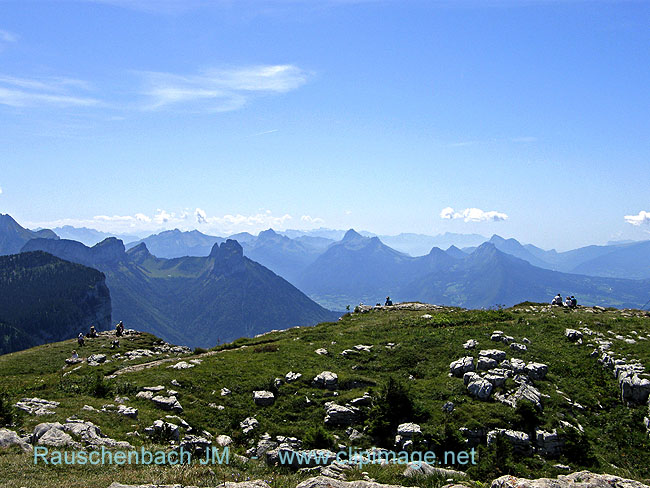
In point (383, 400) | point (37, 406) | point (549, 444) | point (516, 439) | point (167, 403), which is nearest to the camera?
point (516, 439)

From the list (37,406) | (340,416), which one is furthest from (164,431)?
(340,416)

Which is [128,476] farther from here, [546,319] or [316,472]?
[546,319]

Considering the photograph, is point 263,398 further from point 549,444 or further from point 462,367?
point 549,444

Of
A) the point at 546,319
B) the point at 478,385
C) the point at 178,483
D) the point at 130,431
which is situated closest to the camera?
the point at 178,483

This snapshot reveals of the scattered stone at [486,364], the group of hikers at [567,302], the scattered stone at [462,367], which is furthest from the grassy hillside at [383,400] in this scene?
the group of hikers at [567,302]

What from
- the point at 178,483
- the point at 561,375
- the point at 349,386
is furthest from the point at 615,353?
the point at 178,483

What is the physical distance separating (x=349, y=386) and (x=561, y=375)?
→ 735 inches

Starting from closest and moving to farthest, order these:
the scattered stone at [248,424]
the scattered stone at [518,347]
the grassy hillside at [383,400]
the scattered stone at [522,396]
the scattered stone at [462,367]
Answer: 1. the grassy hillside at [383,400]
2. the scattered stone at [248,424]
3. the scattered stone at [522,396]
4. the scattered stone at [462,367]
5. the scattered stone at [518,347]

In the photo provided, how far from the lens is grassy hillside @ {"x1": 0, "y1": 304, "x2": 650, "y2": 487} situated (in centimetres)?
1995

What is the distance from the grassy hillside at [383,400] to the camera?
65.5 feet

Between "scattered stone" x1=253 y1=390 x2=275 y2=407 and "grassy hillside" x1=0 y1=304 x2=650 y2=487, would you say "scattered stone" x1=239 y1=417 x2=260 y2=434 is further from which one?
"scattered stone" x1=253 y1=390 x2=275 y2=407

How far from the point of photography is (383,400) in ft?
91.0

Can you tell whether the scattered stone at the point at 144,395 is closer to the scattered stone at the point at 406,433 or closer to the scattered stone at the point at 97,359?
the scattered stone at the point at 406,433

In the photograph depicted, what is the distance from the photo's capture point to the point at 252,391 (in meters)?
31.6
